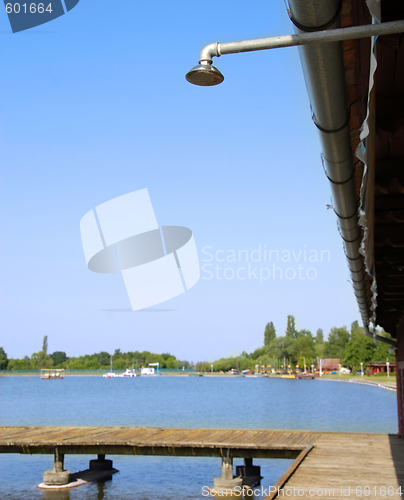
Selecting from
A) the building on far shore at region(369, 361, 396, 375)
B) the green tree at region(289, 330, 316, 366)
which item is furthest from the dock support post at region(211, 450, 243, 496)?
the green tree at region(289, 330, 316, 366)

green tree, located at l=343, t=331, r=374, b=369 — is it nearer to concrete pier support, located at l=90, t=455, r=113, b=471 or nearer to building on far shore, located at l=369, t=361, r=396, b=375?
building on far shore, located at l=369, t=361, r=396, b=375

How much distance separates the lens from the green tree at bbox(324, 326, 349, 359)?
5266 inches

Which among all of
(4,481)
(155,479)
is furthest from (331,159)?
(4,481)

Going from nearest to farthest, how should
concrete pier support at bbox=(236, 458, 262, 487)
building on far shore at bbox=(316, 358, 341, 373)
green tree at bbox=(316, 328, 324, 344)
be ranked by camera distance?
concrete pier support at bbox=(236, 458, 262, 487) < building on far shore at bbox=(316, 358, 341, 373) < green tree at bbox=(316, 328, 324, 344)

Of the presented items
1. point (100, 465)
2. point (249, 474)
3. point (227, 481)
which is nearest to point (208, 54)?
point (227, 481)

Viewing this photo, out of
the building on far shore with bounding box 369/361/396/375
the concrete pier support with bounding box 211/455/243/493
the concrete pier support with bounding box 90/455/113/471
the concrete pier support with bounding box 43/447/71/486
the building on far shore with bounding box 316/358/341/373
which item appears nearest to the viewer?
the concrete pier support with bounding box 211/455/243/493

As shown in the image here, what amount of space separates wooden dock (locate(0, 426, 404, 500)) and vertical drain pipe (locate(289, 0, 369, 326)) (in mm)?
4909

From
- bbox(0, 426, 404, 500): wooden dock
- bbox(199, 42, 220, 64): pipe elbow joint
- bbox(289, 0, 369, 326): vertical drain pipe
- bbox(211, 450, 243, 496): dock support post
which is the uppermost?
bbox(199, 42, 220, 64): pipe elbow joint

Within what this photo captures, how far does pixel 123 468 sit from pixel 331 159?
63.4ft

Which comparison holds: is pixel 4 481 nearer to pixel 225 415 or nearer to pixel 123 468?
pixel 123 468

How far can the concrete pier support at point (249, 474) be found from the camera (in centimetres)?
1531

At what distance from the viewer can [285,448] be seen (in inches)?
484

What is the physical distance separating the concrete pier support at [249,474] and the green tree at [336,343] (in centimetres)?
12321

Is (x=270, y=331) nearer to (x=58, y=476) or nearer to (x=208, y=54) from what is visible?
(x=58, y=476)
